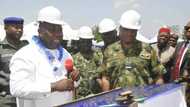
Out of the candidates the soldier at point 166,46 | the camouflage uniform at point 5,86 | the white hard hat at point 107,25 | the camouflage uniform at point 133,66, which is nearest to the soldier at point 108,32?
the white hard hat at point 107,25

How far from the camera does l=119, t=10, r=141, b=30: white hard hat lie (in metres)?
5.66

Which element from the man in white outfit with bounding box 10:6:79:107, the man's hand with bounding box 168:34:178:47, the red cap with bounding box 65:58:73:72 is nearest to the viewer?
the man in white outfit with bounding box 10:6:79:107

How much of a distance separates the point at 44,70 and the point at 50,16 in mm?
557

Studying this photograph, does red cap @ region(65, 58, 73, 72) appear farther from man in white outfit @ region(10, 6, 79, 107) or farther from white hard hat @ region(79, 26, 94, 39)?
white hard hat @ region(79, 26, 94, 39)

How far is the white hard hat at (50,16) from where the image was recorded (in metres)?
4.54

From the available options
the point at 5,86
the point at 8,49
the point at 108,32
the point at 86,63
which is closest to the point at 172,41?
the point at 108,32

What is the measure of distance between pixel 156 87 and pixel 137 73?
619mm

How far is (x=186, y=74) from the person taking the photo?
6.28 m

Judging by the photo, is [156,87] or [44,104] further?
[156,87]

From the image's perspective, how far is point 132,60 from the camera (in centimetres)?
568

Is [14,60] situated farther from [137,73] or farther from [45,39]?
[137,73]

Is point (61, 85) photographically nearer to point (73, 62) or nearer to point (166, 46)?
point (73, 62)

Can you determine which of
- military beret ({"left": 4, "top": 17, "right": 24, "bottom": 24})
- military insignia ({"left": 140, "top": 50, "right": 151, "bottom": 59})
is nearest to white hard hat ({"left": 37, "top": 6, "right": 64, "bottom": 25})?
military insignia ({"left": 140, "top": 50, "right": 151, "bottom": 59})

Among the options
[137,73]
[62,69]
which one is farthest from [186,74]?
[62,69]
